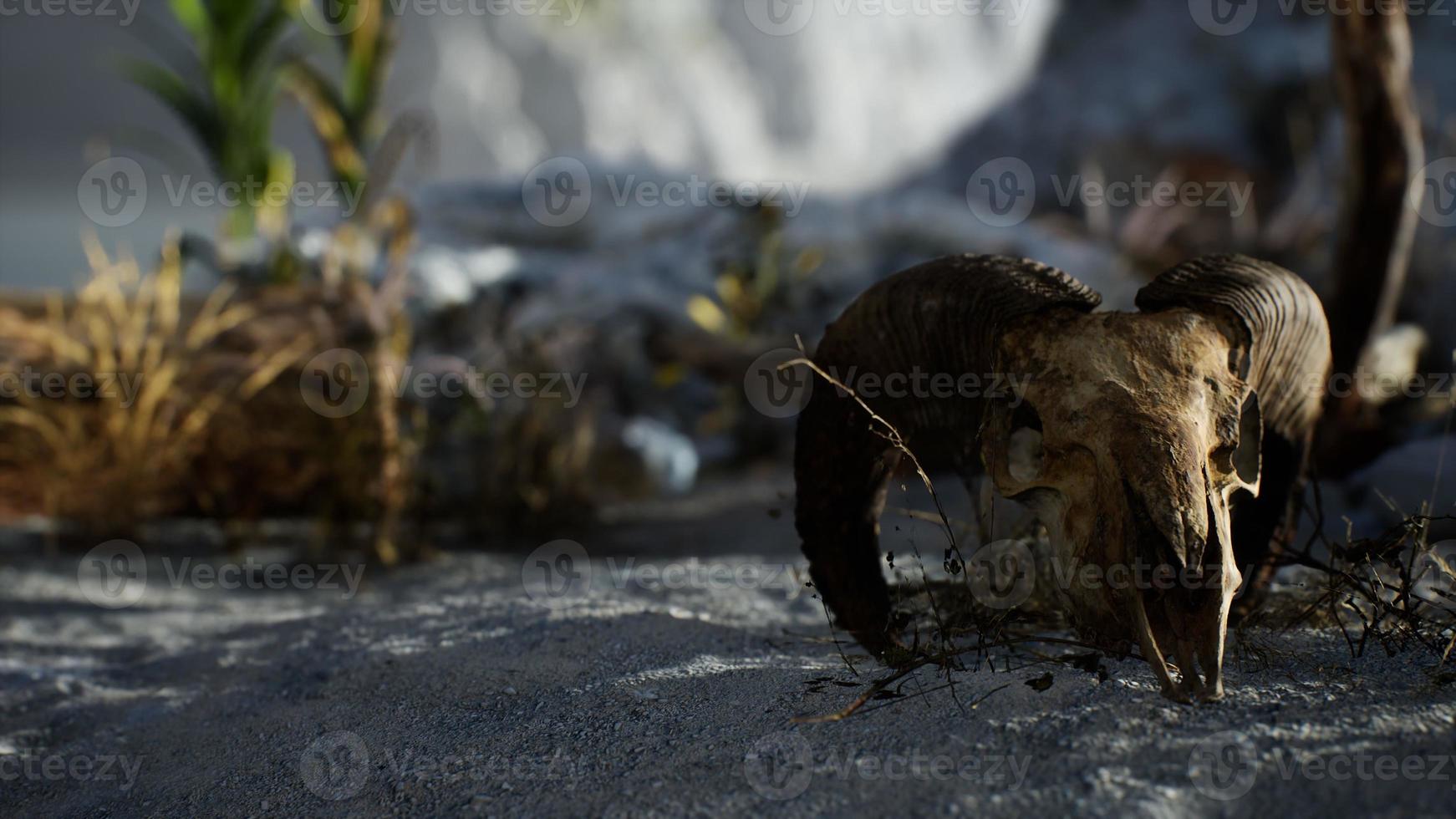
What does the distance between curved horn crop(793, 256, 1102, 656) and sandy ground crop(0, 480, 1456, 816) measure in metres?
0.24

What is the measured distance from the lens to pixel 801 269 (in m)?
7.70

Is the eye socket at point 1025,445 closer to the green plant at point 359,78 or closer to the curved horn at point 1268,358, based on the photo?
the curved horn at point 1268,358

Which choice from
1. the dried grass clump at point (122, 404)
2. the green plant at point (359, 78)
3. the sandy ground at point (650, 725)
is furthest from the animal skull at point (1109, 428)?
the green plant at point (359, 78)

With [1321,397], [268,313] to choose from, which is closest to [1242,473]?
[1321,397]

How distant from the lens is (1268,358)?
7.22 feet

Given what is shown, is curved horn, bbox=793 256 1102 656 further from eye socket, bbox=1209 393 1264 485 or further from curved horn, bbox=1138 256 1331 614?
eye socket, bbox=1209 393 1264 485

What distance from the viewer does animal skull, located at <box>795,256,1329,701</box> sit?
5.84ft

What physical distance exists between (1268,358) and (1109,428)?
0.61 meters

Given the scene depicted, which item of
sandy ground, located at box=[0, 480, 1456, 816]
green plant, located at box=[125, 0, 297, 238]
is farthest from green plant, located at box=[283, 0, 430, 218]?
sandy ground, located at box=[0, 480, 1456, 816]

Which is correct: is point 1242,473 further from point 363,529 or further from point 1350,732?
point 363,529

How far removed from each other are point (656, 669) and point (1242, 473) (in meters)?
1.47

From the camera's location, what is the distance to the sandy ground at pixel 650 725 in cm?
159

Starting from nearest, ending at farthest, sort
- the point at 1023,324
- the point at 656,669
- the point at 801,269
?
the point at 1023,324 → the point at 656,669 → the point at 801,269

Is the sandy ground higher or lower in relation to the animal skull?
lower
